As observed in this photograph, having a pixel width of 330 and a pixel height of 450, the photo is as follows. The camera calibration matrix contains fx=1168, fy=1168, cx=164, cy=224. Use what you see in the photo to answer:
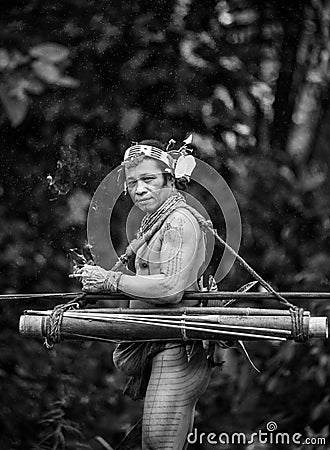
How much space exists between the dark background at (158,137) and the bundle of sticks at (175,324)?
103 cm

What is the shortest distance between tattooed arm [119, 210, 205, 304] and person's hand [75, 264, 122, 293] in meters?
0.03

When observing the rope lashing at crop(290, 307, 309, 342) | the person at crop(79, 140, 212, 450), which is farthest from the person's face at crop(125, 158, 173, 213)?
the rope lashing at crop(290, 307, 309, 342)

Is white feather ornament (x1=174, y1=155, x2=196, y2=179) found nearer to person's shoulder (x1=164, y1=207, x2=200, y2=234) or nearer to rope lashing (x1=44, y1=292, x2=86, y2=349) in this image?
person's shoulder (x1=164, y1=207, x2=200, y2=234)

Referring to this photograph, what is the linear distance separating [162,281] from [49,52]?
111 cm

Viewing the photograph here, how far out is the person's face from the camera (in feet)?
6.59

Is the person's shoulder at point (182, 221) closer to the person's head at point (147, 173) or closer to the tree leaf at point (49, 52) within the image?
the person's head at point (147, 173)

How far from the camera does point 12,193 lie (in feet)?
9.96

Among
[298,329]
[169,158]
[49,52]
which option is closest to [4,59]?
[49,52]

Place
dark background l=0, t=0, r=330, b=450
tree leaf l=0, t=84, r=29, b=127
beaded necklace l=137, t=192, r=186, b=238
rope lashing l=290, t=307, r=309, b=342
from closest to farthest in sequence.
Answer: rope lashing l=290, t=307, r=309, b=342 < beaded necklace l=137, t=192, r=186, b=238 < tree leaf l=0, t=84, r=29, b=127 < dark background l=0, t=0, r=330, b=450

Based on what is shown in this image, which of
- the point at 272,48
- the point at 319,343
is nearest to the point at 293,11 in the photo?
the point at 272,48

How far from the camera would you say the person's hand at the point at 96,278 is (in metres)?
1.96

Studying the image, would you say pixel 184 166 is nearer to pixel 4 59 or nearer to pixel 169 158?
pixel 169 158

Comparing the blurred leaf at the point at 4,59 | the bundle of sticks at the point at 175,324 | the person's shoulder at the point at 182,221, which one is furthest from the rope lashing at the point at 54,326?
the blurred leaf at the point at 4,59

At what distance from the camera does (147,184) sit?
6.61 ft
